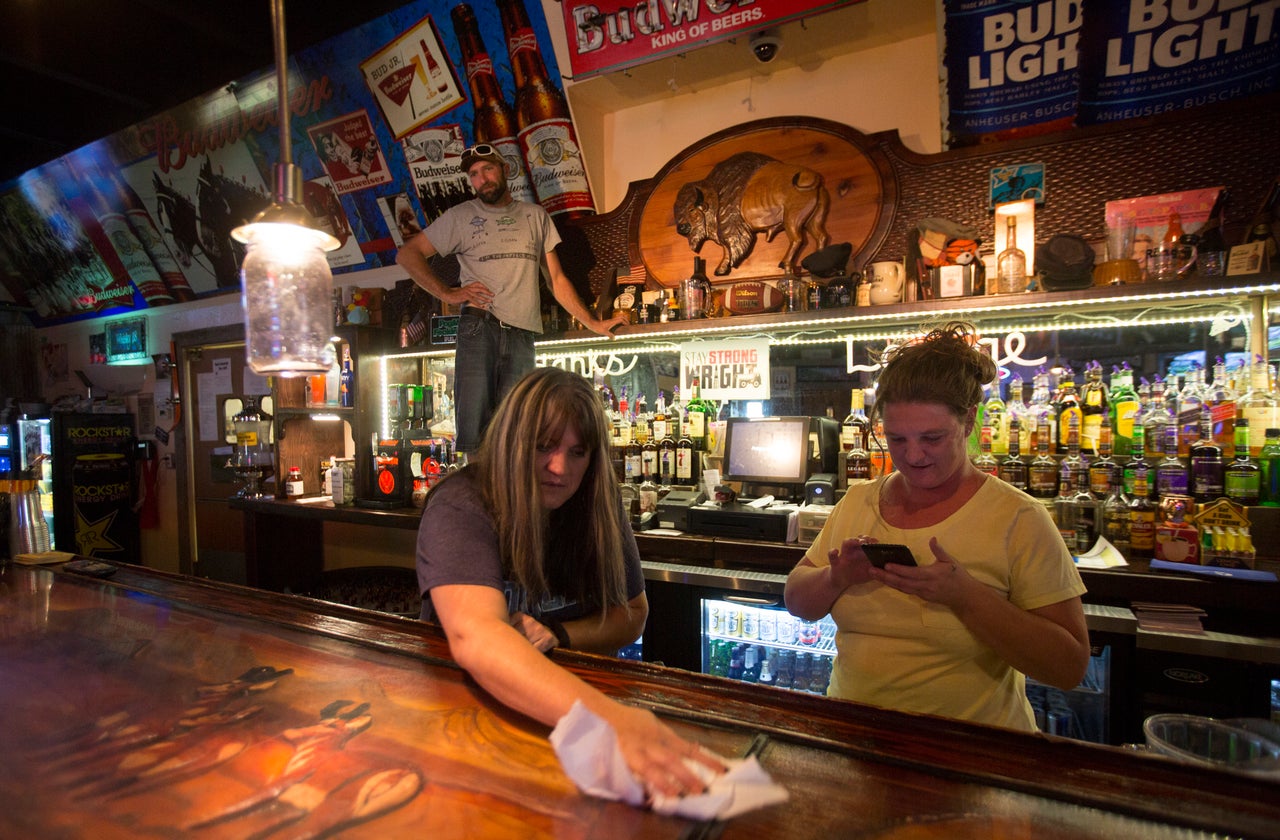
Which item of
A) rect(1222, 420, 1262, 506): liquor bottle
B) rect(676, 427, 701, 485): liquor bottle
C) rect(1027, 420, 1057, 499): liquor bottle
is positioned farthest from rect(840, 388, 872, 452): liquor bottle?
rect(1222, 420, 1262, 506): liquor bottle

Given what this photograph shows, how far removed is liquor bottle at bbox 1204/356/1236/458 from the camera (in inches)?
91.6

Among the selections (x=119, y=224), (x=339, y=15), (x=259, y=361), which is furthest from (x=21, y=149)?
(x=259, y=361)

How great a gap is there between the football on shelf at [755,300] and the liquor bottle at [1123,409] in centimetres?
140

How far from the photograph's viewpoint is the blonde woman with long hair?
105 centimetres

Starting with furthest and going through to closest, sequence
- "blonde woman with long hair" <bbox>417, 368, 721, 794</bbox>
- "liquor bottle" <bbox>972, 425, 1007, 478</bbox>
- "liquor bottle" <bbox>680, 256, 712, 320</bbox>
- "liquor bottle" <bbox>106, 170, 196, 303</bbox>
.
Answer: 1. "liquor bottle" <bbox>106, 170, 196, 303</bbox>
2. "liquor bottle" <bbox>680, 256, 712, 320</bbox>
3. "liquor bottle" <bbox>972, 425, 1007, 478</bbox>
4. "blonde woman with long hair" <bbox>417, 368, 721, 794</bbox>

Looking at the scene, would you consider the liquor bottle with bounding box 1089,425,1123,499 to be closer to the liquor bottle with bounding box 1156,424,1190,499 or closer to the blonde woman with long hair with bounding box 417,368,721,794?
the liquor bottle with bounding box 1156,424,1190,499

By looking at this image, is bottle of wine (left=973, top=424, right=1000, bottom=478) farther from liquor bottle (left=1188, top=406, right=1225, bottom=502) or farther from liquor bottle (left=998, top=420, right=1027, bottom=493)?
liquor bottle (left=1188, top=406, right=1225, bottom=502)

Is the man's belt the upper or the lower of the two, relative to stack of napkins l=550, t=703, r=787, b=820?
upper

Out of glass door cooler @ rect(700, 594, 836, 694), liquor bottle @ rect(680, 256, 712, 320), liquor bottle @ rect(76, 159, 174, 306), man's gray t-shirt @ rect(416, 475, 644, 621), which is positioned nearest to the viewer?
man's gray t-shirt @ rect(416, 475, 644, 621)

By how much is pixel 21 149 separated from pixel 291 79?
11.0ft

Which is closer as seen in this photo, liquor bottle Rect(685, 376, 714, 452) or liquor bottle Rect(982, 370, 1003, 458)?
liquor bottle Rect(982, 370, 1003, 458)

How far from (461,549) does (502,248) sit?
7.57 feet

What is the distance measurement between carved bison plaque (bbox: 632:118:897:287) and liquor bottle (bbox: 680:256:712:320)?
0.20m

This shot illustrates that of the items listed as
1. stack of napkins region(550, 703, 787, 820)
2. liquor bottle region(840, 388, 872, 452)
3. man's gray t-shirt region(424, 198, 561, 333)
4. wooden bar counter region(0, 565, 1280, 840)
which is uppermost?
man's gray t-shirt region(424, 198, 561, 333)
